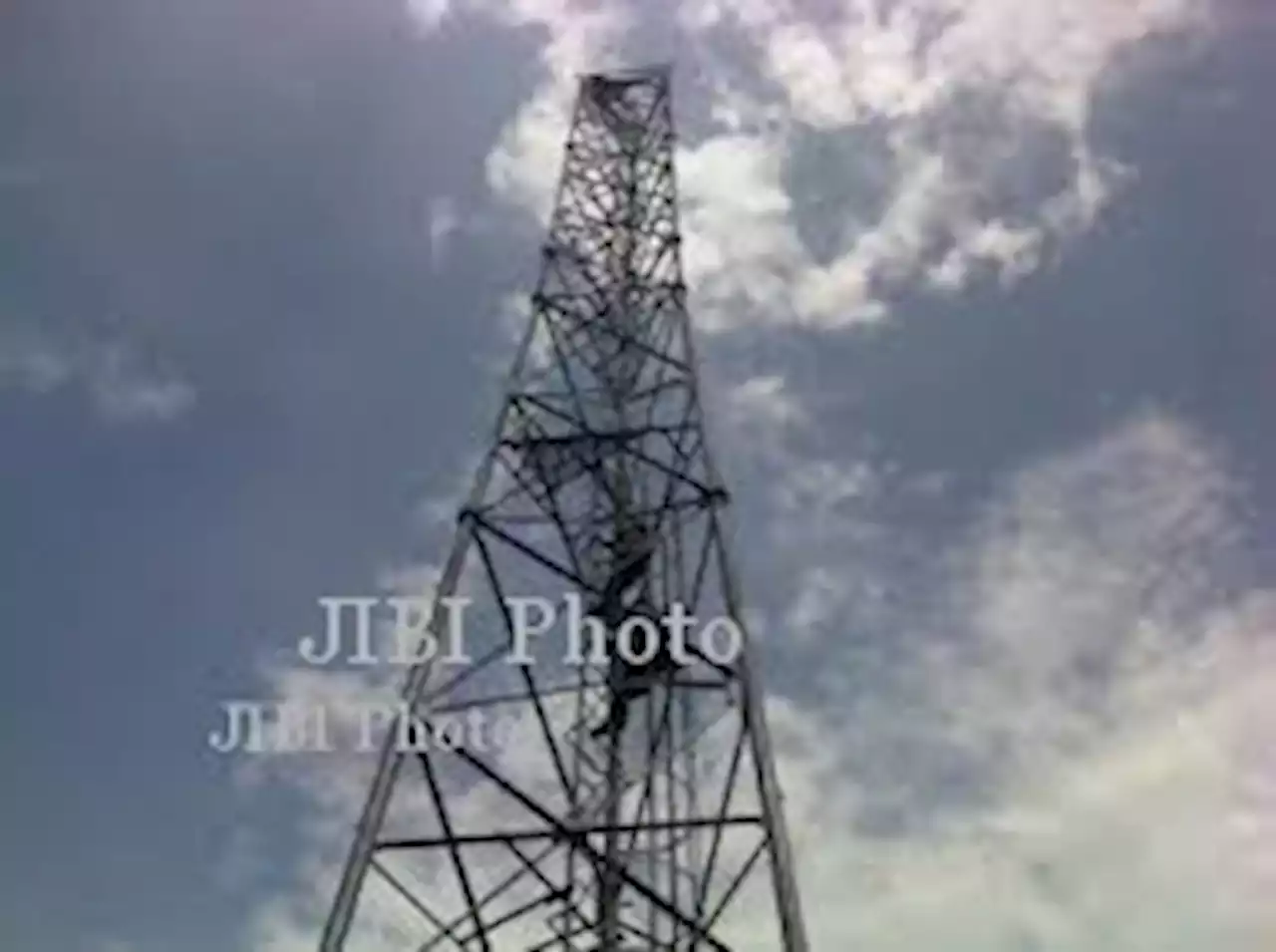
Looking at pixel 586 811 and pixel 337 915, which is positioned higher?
pixel 586 811

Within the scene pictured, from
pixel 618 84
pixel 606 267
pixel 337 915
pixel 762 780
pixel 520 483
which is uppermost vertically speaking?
pixel 618 84

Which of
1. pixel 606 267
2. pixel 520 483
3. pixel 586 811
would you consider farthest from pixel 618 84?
pixel 586 811

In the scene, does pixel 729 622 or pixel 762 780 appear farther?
pixel 729 622

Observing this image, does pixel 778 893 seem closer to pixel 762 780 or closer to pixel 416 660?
pixel 762 780

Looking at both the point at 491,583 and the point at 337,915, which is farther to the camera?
the point at 491,583

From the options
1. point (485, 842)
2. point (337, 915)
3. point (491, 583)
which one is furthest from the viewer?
point (491, 583)

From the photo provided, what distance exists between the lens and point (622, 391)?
19.5m

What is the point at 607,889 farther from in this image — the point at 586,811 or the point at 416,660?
the point at 416,660

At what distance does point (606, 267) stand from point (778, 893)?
7.41m

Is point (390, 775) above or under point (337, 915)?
above

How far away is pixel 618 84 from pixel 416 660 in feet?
26.1

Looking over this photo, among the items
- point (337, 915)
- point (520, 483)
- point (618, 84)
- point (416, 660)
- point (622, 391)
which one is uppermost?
point (618, 84)

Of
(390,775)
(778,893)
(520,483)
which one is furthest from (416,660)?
(778,893)

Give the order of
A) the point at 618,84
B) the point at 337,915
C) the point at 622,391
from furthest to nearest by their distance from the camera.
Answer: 1. the point at 618,84
2. the point at 622,391
3. the point at 337,915
